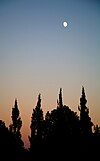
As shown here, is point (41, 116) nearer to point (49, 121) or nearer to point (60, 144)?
point (49, 121)

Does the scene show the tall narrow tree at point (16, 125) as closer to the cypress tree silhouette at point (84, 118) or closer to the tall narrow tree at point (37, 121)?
the tall narrow tree at point (37, 121)

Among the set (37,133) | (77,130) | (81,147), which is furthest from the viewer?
(37,133)

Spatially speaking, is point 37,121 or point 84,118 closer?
point 84,118

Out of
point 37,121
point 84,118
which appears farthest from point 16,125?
point 84,118

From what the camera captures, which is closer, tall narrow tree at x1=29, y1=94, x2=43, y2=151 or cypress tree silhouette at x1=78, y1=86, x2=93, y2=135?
cypress tree silhouette at x1=78, y1=86, x2=93, y2=135

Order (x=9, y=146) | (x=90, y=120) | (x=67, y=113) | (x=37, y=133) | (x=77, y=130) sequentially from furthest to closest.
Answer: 1. (x=67, y=113)
2. (x=37, y=133)
3. (x=90, y=120)
4. (x=9, y=146)
5. (x=77, y=130)

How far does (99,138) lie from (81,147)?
4971 millimetres

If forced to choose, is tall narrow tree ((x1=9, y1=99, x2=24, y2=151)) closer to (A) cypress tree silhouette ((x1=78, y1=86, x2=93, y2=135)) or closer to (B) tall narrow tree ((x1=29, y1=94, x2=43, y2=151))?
(B) tall narrow tree ((x1=29, y1=94, x2=43, y2=151))

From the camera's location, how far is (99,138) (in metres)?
38.4

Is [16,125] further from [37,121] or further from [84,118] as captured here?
[84,118]

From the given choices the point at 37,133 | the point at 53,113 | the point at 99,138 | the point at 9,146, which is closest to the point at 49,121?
the point at 53,113

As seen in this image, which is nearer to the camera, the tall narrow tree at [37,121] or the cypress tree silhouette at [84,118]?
the cypress tree silhouette at [84,118]

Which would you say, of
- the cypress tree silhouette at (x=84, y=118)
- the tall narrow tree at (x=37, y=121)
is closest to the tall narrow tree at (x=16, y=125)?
the tall narrow tree at (x=37, y=121)

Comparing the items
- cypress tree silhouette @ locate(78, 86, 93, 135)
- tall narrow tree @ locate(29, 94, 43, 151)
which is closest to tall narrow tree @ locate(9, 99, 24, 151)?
tall narrow tree @ locate(29, 94, 43, 151)
